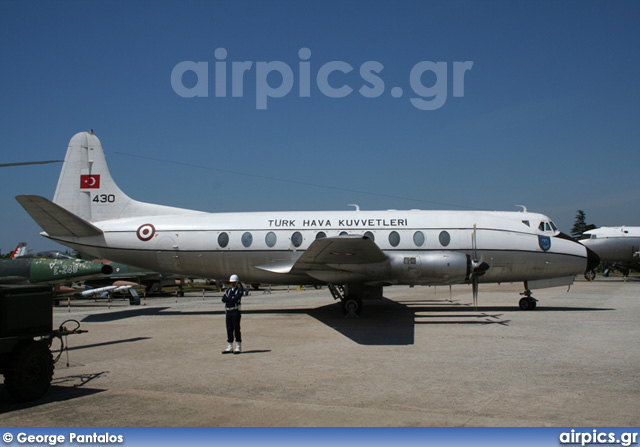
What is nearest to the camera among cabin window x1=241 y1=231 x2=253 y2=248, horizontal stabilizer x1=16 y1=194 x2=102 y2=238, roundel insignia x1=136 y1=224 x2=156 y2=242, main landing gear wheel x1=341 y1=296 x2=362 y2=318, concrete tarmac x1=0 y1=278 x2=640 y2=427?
concrete tarmac x1=0 y1=278 x2=640 y2=427

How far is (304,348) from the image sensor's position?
11.7 meters

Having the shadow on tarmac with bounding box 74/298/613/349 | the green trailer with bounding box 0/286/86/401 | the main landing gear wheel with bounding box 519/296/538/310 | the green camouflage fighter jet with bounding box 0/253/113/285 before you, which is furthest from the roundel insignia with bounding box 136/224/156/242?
the main landing gear wheel with bounding box 519/296/538/310

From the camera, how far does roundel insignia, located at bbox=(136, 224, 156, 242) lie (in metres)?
18.8

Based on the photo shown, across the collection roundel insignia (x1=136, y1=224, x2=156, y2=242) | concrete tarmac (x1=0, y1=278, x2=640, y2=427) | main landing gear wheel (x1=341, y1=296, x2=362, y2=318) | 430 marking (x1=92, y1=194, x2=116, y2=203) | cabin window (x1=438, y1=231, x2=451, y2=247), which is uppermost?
430 marking (x1=92, y1=194, x2=116, y2=203)

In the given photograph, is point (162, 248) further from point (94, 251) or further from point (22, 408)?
point (22, 408)

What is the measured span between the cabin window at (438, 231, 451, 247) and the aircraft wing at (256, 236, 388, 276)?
296cm

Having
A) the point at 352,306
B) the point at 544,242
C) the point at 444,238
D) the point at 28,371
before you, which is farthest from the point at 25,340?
the point at 544,242

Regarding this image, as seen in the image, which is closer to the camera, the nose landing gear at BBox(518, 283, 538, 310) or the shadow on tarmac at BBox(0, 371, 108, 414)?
the shadow on tarmac at BBox(0, 371, 108, 414)

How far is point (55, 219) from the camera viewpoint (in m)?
17.6

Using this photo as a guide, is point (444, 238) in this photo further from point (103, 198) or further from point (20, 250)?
point (20, 250)

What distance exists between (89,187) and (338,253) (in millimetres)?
10448

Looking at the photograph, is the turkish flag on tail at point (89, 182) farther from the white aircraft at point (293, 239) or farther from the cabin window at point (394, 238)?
the cabin window at point (394, 238)

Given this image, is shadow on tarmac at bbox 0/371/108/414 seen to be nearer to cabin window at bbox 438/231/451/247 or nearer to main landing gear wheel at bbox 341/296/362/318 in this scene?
main landing gear wheel at bbox 341/296/362/318

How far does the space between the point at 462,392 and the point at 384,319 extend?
944cm
